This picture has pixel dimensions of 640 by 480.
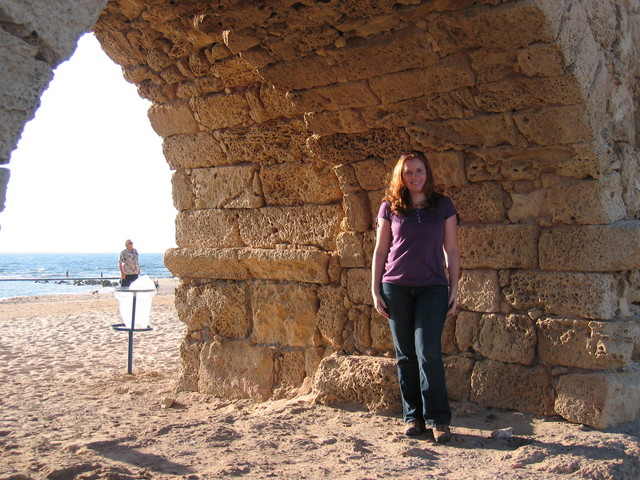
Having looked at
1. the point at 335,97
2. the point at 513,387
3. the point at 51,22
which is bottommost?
the point at 513,387

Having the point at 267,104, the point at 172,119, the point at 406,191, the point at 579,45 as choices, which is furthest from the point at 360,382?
the point at 172,119

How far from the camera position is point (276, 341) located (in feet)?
16.9

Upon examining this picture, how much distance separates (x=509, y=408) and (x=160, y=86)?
141 inches

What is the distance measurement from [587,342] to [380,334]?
54.9 inches

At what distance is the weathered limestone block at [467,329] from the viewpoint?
14.1 feet

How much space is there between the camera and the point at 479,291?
4.28m

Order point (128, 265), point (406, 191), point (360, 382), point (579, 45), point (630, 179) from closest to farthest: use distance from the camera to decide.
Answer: point (579, 45), point (406, 191), point (630, 179), point (360, 382), point (128, 265)

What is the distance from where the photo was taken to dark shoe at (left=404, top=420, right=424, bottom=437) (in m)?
3.88

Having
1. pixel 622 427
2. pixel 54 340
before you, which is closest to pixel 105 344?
pixel 54 340

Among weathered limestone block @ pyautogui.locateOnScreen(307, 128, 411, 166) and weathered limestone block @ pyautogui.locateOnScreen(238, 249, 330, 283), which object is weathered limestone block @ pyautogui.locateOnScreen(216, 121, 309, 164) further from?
weathered limestone block @ pyautogui.locateOnScreen(238, 249, 330, 283)

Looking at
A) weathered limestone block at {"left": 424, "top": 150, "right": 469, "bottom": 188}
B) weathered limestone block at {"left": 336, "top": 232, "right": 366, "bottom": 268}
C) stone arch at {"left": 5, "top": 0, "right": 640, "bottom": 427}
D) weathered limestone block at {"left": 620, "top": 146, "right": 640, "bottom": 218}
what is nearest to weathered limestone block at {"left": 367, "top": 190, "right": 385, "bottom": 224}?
stone arch at {"left": 5, "top": 0, "right": 640, "bottom": 427}

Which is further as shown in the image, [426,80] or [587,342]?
[426,80]

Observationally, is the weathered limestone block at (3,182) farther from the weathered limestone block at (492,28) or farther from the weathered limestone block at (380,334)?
the weathered limestone block at (380,334)

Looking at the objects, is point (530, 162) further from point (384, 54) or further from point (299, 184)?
point (299, 184)
